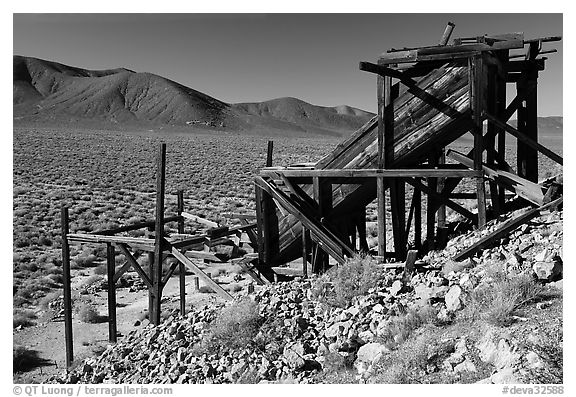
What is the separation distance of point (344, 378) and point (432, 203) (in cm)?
458

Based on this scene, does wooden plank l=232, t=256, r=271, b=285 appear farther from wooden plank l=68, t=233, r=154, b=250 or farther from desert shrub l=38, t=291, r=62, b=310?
desert shrub l=38, t=291, r=62, b=310

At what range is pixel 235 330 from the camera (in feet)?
21.3

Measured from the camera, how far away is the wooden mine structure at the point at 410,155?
7.46 meters

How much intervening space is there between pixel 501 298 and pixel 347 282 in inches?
82.0

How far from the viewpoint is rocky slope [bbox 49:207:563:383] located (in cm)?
502

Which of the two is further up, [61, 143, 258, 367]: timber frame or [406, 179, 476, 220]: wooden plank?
[406, 179, 476, 220]: wooden plank

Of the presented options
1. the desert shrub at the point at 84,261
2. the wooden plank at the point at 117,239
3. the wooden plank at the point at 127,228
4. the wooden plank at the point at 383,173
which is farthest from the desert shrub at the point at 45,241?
the wooden plank at the point at 383,173

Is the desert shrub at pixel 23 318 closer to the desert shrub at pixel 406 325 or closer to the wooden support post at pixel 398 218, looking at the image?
the wooden support post at pixel 398 218

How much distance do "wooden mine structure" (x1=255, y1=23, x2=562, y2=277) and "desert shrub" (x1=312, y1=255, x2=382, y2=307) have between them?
0.67 meters

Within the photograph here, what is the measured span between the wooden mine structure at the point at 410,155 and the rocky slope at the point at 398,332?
0.96m

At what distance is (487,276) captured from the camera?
236 inches

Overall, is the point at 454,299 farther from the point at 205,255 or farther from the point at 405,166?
the point at 205,255

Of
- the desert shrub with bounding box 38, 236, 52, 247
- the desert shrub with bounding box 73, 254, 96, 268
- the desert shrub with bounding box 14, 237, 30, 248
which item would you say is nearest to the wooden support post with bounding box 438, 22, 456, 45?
the desert shrub with bounding box 73, 254, 96, 268
